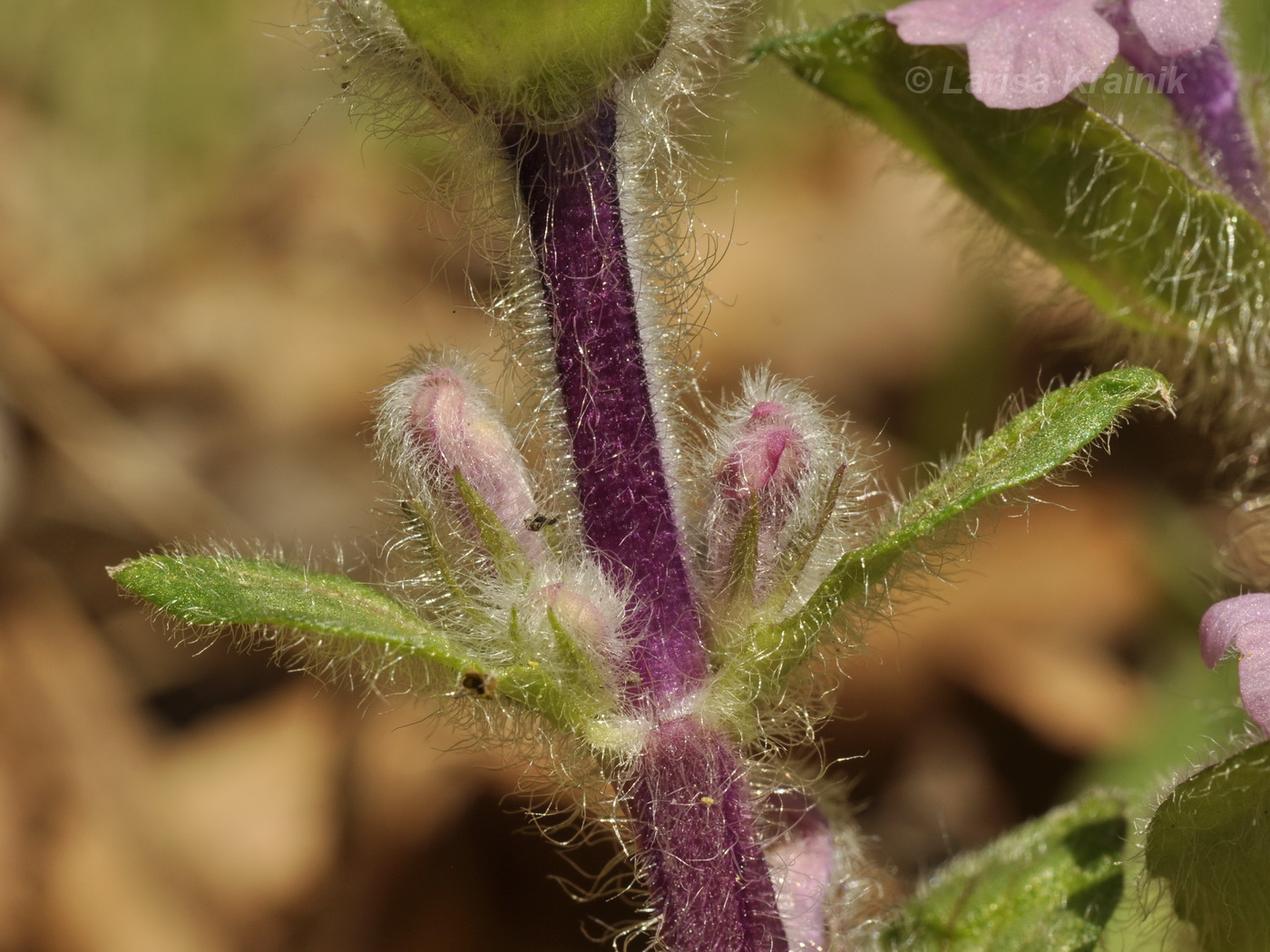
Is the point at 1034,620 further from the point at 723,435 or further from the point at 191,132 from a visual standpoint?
the point at 191,132

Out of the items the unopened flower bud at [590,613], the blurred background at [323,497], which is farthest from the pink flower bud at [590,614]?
the blurred background at [323,497]

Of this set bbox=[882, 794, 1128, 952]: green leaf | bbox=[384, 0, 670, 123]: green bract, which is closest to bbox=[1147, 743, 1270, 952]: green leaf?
bbox=[882, 794, 1128, 952]: green leaf

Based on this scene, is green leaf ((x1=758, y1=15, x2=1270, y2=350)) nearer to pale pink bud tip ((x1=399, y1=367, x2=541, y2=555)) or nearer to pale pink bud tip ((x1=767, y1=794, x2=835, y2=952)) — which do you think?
pale pink bud tip ((x1=399, y1=367, x2=541, y2=555))

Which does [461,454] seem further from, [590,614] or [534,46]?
[534,46]

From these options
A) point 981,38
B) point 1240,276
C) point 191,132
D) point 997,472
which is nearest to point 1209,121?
point 1240,276

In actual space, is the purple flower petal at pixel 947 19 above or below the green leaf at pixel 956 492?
above

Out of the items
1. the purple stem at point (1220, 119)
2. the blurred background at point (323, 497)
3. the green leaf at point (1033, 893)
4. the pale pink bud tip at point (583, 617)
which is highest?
the purple stem at point (1220, 119)

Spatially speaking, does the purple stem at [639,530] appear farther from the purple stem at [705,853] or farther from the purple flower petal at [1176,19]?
the purple flower petal at [1176,19]
